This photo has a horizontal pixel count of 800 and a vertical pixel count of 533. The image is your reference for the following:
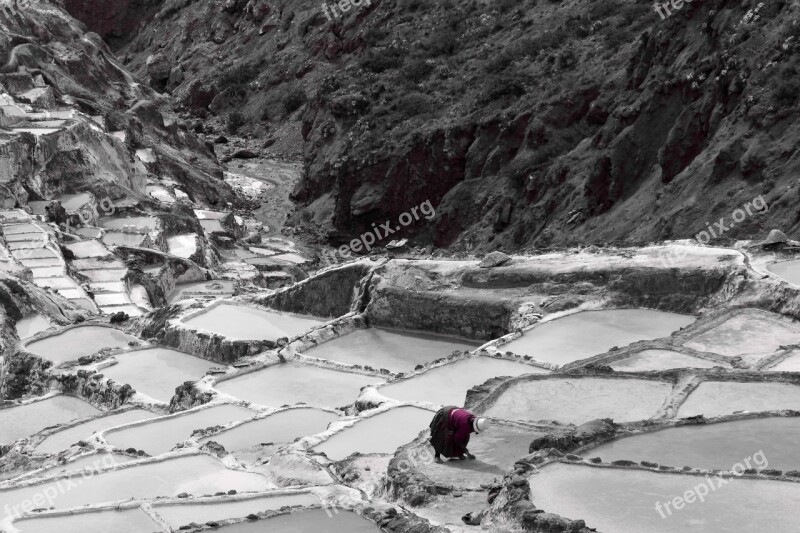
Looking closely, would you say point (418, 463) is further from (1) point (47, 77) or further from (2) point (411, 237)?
(1) point (47, 77)

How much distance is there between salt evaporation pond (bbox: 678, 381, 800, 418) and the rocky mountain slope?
782 centimetres

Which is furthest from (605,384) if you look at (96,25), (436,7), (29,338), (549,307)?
(96,25)

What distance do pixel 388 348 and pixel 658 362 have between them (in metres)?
5.70

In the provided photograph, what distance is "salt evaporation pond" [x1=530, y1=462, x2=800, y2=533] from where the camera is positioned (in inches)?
342

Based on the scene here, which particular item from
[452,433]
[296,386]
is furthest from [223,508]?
[296,386]

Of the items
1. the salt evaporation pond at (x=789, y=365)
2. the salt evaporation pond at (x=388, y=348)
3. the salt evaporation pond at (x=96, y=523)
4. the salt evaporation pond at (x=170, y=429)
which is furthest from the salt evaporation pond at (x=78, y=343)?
the salt evaporation pond at (x=789, y=365)

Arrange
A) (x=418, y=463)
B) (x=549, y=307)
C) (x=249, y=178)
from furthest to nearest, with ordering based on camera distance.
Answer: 1. (x=249, y=178)
2. (x=549, y=307)
3. (x=418, y=463)

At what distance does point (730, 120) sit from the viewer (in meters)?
26.9

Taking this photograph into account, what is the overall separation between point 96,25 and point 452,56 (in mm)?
54840

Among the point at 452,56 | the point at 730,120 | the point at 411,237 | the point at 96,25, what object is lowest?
the point at 411,237

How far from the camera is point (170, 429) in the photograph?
1551 centimetres

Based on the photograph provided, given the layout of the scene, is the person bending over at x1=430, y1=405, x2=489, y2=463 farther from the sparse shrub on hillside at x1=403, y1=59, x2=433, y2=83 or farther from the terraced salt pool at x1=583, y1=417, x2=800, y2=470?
the sparse shrub on hillside at x1=403, y1=59, x2=433, y2=83
